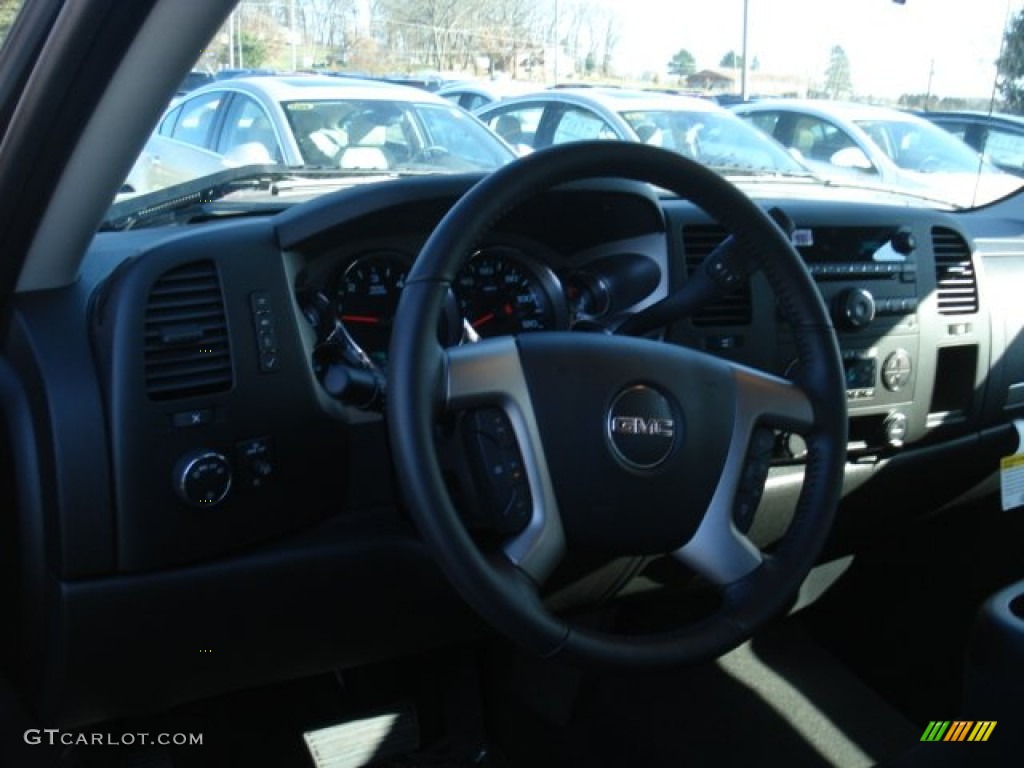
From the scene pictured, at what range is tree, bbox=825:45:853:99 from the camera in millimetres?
3123

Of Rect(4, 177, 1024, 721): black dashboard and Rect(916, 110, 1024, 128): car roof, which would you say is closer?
Rect(4, 177, 1024, 721): black dashboard

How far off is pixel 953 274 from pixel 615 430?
165cm

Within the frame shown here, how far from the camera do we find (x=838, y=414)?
1819 millimetres

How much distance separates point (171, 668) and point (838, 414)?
1324mm

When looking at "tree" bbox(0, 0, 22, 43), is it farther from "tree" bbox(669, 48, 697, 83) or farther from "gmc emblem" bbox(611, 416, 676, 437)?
"tree" bbox(669, 48, 697, 83)

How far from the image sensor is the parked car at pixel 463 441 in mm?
1648

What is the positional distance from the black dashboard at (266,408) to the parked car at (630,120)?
1.78 metres

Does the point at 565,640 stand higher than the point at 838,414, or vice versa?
the point at 838,414

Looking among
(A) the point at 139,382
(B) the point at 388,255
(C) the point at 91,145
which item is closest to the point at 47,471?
(A) the point at 139,382

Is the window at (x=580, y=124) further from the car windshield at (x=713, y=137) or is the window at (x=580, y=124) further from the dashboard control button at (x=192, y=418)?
the dashboard control button at (x=192, y=418)

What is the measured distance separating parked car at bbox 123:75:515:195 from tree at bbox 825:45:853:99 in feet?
3.13

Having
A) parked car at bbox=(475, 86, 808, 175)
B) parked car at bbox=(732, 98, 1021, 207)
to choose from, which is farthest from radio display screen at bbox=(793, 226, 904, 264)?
parked car at bbox=(475, 86, 808, 175)

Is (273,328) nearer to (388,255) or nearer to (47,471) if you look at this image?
(388,255)

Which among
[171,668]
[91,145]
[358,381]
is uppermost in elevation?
[91,145]
